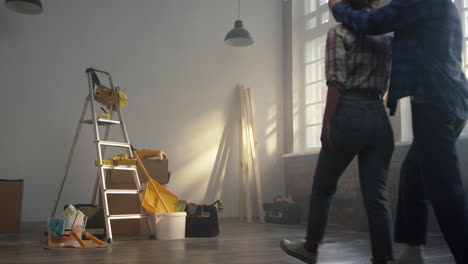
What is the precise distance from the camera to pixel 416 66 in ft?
5.49

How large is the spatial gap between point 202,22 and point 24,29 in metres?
2.06

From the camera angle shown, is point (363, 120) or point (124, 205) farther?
point (124, 205)

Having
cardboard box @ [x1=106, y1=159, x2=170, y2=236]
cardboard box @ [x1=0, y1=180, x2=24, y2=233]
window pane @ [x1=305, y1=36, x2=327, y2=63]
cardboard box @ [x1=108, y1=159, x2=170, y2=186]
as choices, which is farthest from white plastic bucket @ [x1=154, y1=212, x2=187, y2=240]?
window pane @ [x1=305, y1=36, x2=327, y2=63]

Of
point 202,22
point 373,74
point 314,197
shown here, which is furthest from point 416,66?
point 202,22

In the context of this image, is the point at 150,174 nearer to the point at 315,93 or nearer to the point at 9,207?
the point at 9,207

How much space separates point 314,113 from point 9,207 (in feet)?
11.9

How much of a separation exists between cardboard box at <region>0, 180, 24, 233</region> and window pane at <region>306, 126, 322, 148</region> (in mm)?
3462

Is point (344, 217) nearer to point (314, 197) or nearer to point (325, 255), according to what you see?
point (325, 255)

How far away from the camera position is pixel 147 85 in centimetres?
527

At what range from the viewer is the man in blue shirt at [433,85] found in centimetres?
160

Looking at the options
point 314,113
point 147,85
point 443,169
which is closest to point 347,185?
point 314,113

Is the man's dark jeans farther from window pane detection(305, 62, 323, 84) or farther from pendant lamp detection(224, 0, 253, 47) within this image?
window pane detection(305, 62, 323, 84)

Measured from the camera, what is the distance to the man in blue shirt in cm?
160

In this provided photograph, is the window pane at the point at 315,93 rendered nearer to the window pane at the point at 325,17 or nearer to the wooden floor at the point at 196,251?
the window pane at the point at 325,17
